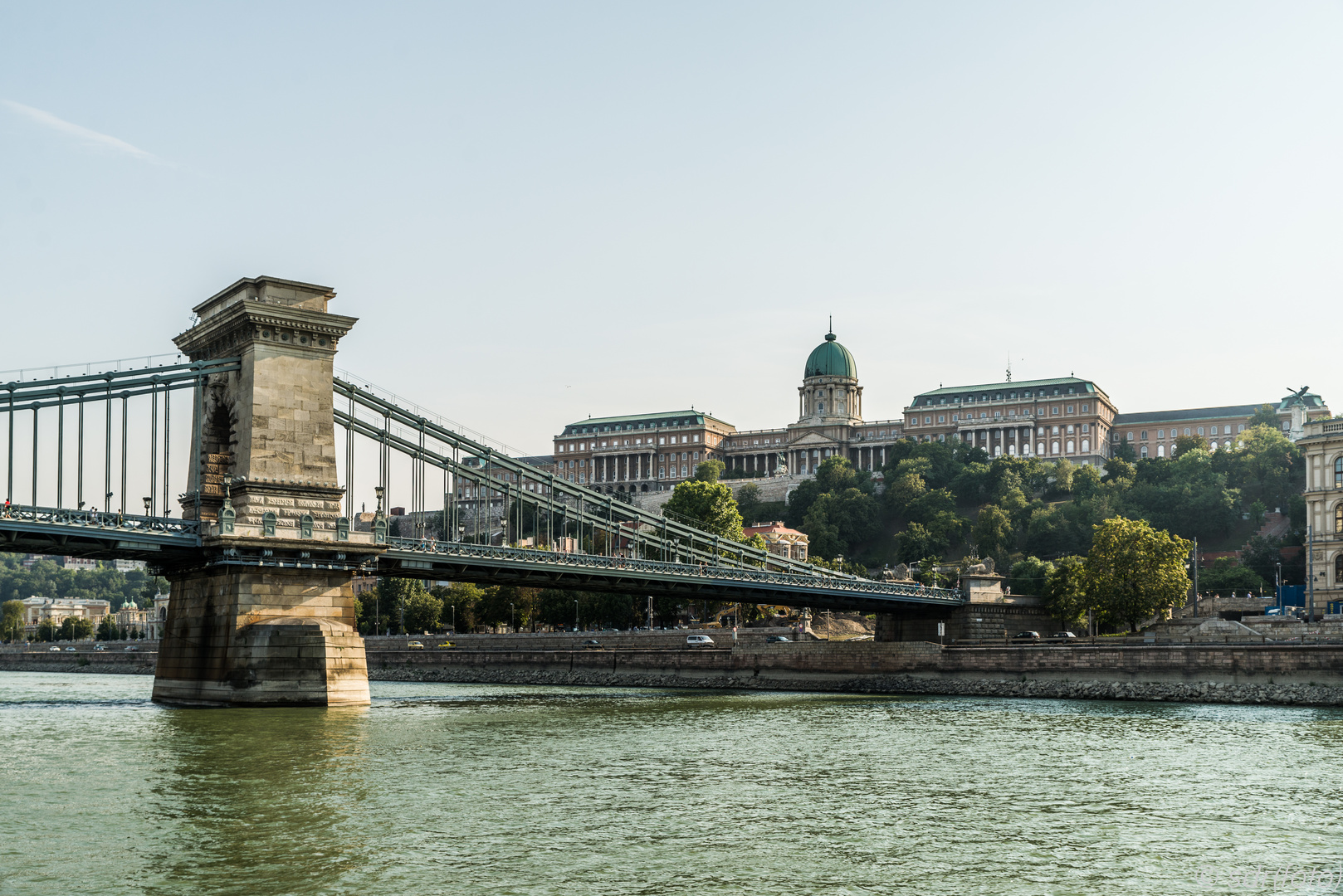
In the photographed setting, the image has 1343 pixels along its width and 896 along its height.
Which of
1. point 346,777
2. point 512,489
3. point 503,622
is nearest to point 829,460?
point 503,622

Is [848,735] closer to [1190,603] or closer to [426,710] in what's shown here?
[426,710]

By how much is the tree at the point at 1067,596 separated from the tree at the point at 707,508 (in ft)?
102

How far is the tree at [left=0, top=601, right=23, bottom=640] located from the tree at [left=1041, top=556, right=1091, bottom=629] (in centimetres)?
13542

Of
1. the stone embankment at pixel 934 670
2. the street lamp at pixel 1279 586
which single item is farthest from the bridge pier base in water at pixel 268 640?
the street lamp at pixel 1279 586

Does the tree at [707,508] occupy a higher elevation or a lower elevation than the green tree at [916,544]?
higher

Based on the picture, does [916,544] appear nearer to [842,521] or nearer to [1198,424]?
[842,521]

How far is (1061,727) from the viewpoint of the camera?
4172 cm

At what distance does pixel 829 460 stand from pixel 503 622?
76.2 m

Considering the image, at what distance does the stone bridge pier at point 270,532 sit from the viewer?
45.2 m

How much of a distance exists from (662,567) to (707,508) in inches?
2145

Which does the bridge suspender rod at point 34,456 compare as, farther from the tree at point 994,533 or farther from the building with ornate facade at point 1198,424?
the building with ornate facade at point 1198,424

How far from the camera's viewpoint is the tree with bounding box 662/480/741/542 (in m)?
112

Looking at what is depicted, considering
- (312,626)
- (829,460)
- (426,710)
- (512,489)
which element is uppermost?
(829,460)

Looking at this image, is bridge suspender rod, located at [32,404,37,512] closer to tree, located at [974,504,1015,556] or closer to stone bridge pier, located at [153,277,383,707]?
stone bridge pier, located at [153,277,383,707]
